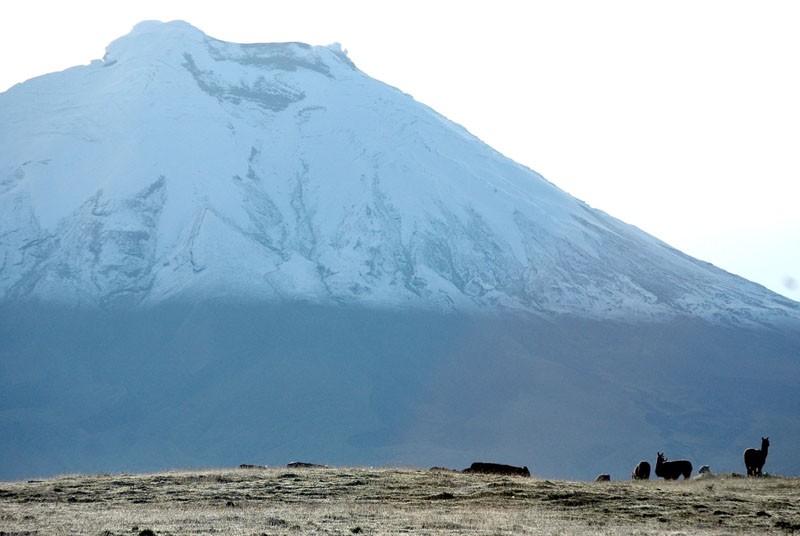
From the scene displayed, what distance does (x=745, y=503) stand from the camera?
39.1 meters

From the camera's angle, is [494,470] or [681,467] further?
[681,467]

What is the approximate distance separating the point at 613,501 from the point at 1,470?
179m

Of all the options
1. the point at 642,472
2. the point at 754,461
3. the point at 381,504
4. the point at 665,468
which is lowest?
the point at 381,504

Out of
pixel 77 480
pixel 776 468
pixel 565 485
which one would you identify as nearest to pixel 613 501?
pixel 565 485

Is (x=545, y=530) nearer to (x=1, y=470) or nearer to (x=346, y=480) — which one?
(x=346, y=480)

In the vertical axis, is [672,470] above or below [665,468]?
below

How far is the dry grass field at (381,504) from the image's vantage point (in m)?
32.6

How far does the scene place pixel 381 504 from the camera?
38688 mm

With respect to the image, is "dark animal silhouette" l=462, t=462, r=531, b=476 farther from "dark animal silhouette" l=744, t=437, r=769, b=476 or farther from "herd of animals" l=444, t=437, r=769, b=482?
"dark animal silhouette" l=744, t=437, r=769, b=476

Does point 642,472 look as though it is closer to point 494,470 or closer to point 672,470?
point 672,470

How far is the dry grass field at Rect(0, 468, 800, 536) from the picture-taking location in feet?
107

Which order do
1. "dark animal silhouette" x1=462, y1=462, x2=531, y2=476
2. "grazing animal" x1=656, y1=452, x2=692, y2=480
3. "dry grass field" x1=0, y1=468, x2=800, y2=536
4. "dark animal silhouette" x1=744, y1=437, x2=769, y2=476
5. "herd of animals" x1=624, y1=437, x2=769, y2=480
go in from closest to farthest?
"dry grass field" x1=0, y1=468, x2=800, y2=536, "dark animal silhouette" x1=462, y1=462, x2=531, y2=476, "dark animal silhouette" x1=744, y1=437, x2=769, y2=476, "herd of animals" x1=624, y1=437, x2=769, y2=480, "grazing animal" x1=656, y1=452, x2=692, y2=480

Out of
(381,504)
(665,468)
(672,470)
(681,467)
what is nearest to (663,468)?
(665,468)

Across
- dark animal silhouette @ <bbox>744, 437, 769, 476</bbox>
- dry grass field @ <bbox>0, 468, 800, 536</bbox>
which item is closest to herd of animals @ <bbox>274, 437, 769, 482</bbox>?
dark animal silhouette @ <bbox>744, 437, 769, 476</bbox>
